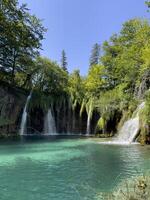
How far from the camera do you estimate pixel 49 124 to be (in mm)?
31156

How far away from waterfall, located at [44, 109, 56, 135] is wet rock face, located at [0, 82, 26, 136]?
9.24ft

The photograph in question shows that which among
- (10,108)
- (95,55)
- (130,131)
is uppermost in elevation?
(95,55)

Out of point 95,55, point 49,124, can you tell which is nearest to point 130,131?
point 49,124

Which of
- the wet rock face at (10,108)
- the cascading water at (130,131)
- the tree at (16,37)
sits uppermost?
the tree at (16,37)

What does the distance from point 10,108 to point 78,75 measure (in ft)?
44.6

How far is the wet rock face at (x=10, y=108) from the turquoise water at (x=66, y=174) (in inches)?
599

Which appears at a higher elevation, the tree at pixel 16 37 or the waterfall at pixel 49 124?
the tree at pixel 16 37

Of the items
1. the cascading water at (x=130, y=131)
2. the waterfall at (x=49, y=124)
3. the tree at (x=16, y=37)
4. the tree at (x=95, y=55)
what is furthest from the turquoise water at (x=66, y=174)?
the tree at (x=95, y=55)

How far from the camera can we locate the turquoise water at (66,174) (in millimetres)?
7465

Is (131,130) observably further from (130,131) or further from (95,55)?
(95,55)

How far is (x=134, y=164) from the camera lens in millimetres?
11258

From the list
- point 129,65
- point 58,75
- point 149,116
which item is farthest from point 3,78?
point 149,116

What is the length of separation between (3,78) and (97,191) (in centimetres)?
2772

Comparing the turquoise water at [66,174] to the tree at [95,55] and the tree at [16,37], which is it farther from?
the tree at [95,55]
